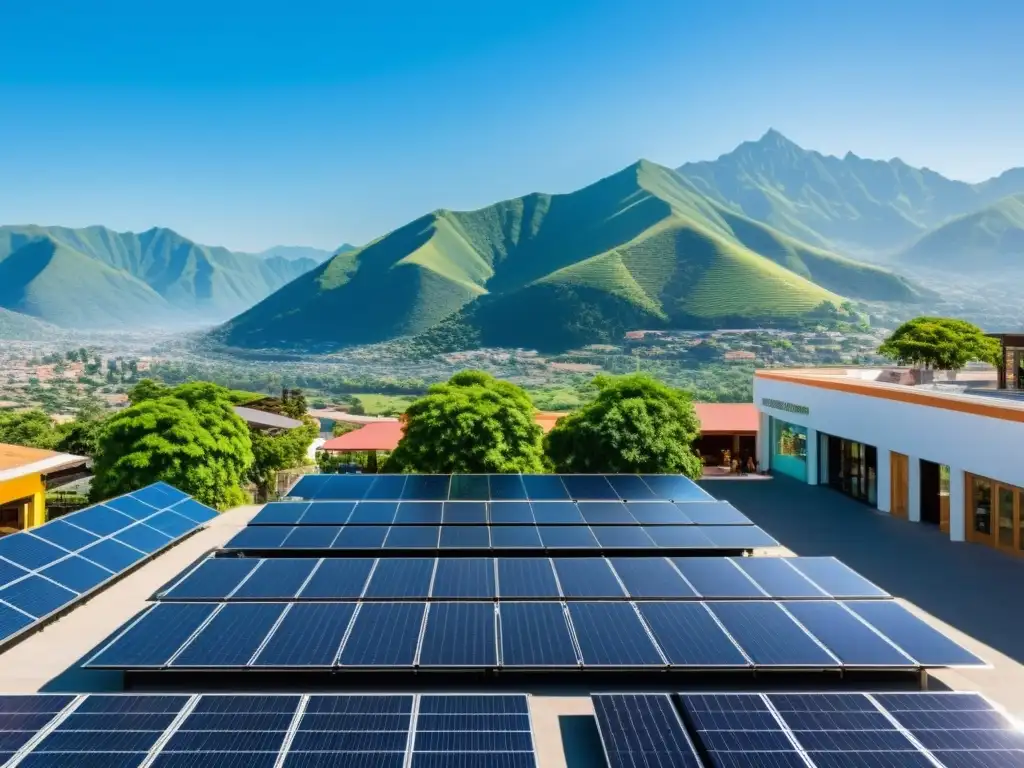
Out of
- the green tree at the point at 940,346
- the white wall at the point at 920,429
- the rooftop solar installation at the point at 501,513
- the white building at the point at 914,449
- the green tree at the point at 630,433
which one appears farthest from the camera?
the green tree at the point at 940,346

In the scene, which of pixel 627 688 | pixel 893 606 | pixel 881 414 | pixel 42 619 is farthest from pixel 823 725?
pixel 881 414

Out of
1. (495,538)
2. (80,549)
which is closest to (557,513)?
(495,538)

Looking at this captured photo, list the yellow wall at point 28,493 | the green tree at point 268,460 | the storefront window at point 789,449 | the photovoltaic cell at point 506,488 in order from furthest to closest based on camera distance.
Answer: the green tree at point 268,460 → the storefront window at point 789,449 → the yellow wall at point 28,493 → the photovoltaic cell at point 506,488

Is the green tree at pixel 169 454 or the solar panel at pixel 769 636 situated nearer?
the solar panel at pixel 769 636

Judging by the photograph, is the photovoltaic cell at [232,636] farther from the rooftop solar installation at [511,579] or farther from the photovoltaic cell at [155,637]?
the rooftop solar installation at [511,579]

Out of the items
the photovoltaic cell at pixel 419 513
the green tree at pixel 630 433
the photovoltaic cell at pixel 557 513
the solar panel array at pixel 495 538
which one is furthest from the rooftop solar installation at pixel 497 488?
the green tree at pixel 630 433

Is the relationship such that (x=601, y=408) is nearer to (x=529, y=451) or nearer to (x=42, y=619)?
(x=529, y=451)
